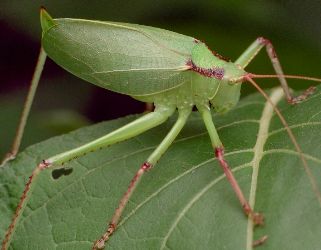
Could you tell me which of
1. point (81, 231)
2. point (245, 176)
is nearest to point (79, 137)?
point (81, 231)

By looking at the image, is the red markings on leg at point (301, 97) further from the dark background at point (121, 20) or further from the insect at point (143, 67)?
the dark background at point (121, 20)

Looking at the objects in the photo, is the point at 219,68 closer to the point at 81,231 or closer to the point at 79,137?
the point at 79,137

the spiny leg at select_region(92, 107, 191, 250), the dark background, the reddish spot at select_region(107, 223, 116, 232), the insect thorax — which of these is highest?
the dark background

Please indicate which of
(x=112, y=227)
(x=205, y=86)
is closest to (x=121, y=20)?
(x=205, y=86)

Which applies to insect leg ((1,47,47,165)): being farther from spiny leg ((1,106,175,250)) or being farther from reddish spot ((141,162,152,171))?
reddish spot ((141,162,152,171))

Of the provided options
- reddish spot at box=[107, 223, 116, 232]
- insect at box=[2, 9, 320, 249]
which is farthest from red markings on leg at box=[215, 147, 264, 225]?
reddish spot at box=[107, 223, 116, 232]

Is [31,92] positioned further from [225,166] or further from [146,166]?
[225,166]
